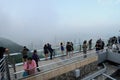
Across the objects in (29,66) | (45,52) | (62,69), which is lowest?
(62,69)

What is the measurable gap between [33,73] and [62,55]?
576 centimetres

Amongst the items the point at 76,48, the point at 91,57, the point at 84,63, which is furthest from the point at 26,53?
the point at 76,48

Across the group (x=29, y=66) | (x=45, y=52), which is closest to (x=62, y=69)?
(x=45, y=52)

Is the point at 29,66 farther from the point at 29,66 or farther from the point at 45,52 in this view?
the point at 45,52

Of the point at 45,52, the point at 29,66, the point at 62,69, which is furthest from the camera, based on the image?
the point at 45,52

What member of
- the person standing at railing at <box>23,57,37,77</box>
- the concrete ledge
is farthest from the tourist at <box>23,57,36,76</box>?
the concrete ledge

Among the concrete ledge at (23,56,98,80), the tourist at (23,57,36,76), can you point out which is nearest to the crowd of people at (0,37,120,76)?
the tourist at (23,57,36,76)

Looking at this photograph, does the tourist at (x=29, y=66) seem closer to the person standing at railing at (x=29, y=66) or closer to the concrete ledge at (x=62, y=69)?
the person standing at railing at (x=29, y=66)

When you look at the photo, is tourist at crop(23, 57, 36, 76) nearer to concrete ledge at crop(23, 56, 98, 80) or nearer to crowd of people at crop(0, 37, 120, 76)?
crowd of people at crop(0, 37, 120, 76)

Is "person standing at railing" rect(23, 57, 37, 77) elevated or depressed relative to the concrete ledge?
elevated

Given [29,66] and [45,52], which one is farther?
[45,52]

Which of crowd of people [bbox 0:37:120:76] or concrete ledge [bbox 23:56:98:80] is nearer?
Answer: crowd of people [bbox 0:37:120:76]

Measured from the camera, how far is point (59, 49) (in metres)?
15.4

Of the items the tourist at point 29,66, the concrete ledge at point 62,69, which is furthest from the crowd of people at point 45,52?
the concrete ledge at point 62,69
